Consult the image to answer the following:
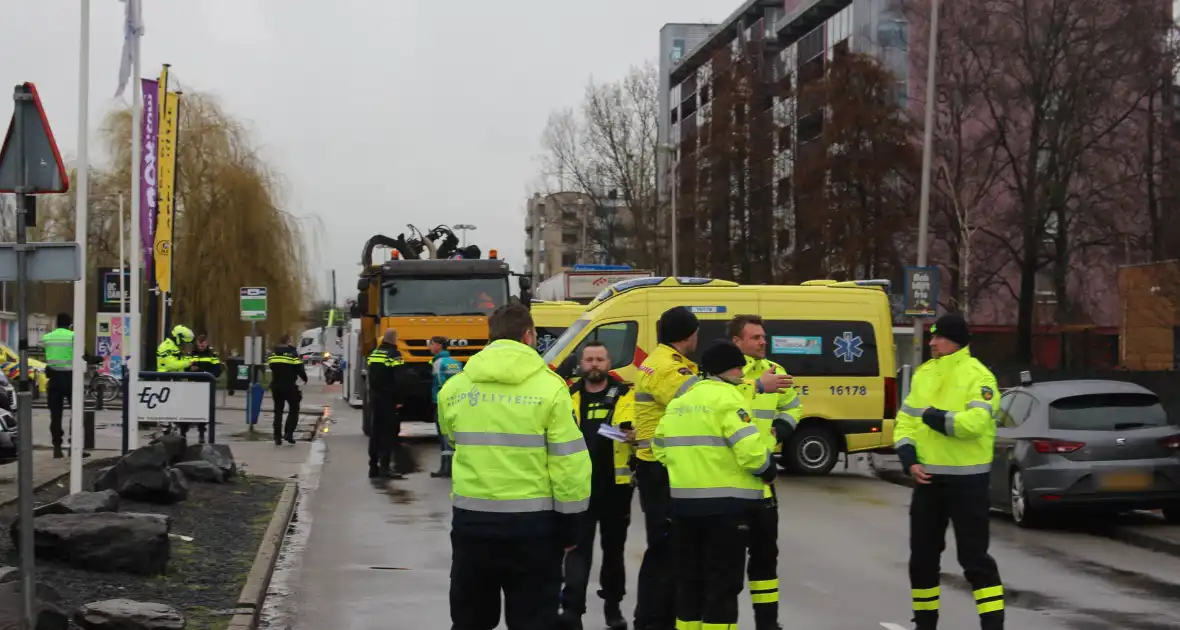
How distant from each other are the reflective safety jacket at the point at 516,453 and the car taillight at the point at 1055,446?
9.07m

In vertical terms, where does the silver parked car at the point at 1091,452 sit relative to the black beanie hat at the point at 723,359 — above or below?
below

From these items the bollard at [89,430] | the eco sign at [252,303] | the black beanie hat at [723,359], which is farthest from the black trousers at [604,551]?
the eco sign at [252,303]

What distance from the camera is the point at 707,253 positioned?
57.2 metres

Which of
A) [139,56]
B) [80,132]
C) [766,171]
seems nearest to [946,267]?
[766,171]

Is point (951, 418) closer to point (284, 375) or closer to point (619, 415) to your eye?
point (619, 415)

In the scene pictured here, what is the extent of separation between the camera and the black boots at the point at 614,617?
30.7ft

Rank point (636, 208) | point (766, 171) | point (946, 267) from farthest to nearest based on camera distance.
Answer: point (636, 208)
point (766, 171)
point (946, 267)

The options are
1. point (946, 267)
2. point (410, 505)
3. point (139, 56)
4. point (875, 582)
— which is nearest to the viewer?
point (875, 582)

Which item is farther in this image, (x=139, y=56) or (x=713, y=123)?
(x=713, y=123)

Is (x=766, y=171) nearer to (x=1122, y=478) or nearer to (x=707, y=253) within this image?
(x=707, y=253)

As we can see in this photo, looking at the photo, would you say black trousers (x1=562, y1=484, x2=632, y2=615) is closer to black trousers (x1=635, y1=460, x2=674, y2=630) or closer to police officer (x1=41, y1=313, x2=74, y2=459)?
black trousers (x1=635, y1=460, x2=674, y2=630)

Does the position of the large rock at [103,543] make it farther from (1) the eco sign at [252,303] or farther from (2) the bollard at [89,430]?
(1) the eco sign at [252,303]

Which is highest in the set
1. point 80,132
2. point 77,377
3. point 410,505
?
point 80,132

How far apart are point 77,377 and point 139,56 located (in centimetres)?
570
